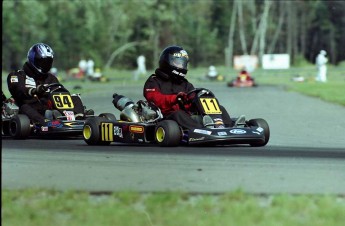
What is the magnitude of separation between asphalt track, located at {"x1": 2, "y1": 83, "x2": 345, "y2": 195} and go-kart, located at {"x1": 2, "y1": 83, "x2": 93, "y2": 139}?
183 mm

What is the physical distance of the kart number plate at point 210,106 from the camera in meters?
12.0

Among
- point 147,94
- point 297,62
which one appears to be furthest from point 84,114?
point 297,62

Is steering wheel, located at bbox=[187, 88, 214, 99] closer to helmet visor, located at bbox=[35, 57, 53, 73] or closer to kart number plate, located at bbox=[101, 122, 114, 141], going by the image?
kart number plate, located at bbox=[101, 122, 114, 141]

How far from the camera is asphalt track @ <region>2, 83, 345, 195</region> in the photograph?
7918 mm

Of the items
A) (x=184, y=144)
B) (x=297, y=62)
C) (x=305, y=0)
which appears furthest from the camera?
(x=305, y=0)

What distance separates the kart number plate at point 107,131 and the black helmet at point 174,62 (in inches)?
42.7

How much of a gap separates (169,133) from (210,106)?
74 cm

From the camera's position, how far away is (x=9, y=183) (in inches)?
315

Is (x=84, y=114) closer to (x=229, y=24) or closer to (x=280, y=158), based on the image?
(x=280, y=158)

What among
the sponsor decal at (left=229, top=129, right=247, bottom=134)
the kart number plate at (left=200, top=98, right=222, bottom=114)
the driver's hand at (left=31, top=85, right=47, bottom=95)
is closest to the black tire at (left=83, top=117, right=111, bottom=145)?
the kart number plate at (left=200, top=98, right=222, bottom=114)

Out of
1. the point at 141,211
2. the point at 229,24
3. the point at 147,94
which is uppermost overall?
the point at 229,24

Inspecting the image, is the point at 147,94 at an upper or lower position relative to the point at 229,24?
lower

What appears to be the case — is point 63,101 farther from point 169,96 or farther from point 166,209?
point 166,209

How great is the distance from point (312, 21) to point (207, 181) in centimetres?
9018
